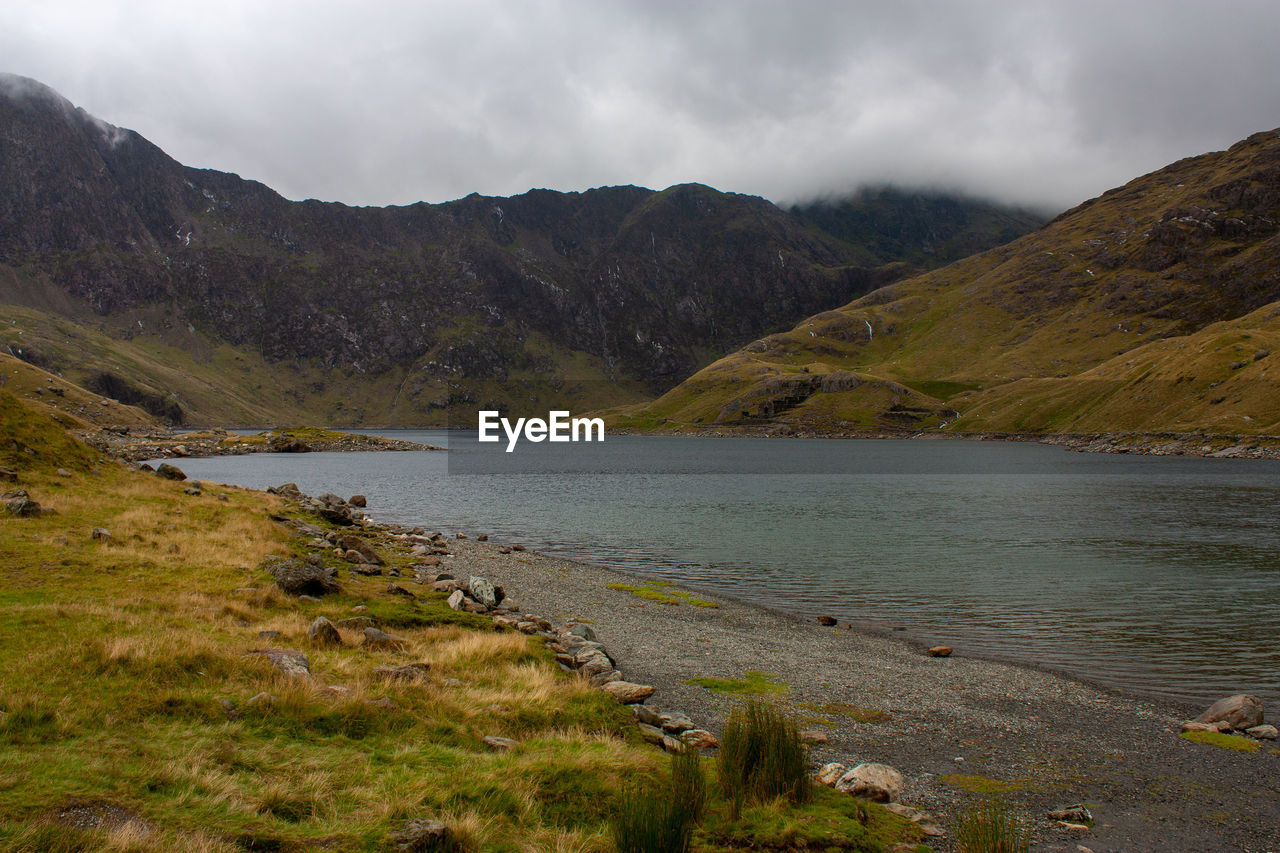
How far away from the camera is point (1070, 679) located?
2327 centimetres

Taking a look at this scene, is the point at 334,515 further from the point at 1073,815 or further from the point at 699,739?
the point at 1073,815

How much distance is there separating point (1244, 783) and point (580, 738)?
15.1 meters

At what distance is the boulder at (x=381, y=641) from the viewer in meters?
18.5

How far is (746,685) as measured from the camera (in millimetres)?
21031

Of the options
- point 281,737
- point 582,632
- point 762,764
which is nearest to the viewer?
point 281,737

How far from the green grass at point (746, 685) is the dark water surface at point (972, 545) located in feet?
34.8

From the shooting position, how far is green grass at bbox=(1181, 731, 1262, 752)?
17.2m

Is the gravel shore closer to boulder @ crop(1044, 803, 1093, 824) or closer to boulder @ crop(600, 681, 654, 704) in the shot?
boulder @ crop(1044, 803, 1093, 824)

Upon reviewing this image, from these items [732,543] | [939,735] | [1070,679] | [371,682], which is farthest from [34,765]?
[732,543]

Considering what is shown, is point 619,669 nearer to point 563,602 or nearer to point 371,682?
point 371,682

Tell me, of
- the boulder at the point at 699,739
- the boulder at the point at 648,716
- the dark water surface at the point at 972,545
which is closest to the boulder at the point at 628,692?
the boulder at the point at 648,716

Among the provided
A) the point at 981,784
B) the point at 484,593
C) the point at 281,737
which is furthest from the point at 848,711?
the point at 484,593

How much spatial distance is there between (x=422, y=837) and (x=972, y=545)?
171 ft

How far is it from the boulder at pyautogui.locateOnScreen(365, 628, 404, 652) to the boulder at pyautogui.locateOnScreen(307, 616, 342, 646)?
2.78 ft
